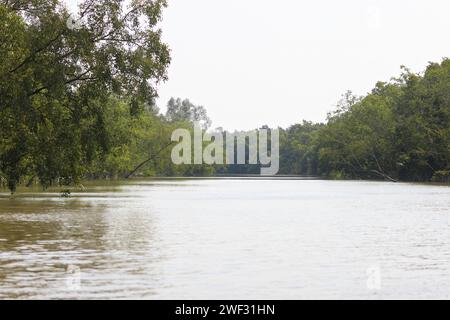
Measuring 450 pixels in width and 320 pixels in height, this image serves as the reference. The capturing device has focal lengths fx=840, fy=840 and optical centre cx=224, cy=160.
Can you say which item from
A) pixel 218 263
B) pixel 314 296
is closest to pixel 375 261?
pixel 218 263

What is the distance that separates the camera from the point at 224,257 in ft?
65.2

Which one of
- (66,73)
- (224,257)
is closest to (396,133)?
(66,73)

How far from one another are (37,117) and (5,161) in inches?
164

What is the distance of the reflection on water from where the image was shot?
573 inches

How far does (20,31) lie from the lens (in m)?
38.6

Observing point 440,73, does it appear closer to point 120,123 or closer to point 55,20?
point 120,123

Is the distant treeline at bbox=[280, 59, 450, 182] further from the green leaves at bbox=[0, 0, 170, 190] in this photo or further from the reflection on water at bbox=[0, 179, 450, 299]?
the reflection on water at bbox=[0, 179, 450, 299]

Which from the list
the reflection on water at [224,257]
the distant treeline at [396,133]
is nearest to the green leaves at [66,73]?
the reflection on water at [224,257]

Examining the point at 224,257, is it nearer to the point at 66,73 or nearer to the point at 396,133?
the point at 66,73

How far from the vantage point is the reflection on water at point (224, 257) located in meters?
14.6
